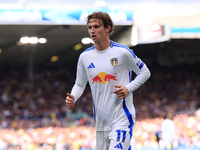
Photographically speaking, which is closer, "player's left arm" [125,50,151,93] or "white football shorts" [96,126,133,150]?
"white football shorts" [96,126,133,150]

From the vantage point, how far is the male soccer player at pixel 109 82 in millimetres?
3396

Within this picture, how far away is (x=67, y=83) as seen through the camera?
67.1ft

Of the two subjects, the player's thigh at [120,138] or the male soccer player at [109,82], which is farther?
the male soccer player at [109,82]

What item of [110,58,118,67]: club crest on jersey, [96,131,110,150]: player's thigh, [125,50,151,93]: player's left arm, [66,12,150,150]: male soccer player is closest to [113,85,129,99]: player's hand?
[66,12,150,150]: male soccer player

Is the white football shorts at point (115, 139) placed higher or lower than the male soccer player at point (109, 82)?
lower

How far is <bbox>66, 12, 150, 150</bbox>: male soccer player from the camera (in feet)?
11.1

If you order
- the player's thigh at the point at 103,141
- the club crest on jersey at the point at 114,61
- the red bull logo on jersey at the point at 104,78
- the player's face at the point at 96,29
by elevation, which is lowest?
the player's thigh at the point at 103,141

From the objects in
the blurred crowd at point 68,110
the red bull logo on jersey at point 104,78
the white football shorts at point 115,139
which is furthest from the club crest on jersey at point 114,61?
the blurred crowd at point 68,110

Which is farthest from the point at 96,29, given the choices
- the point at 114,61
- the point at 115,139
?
the point at 115,139

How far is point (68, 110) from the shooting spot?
16078mm

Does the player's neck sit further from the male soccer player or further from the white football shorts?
the white football shorts

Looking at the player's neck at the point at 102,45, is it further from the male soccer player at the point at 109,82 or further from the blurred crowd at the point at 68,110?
the blurred crowd at the point at 68,110

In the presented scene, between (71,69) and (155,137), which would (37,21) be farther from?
(71,69)

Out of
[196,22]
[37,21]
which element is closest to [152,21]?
[196,22]
